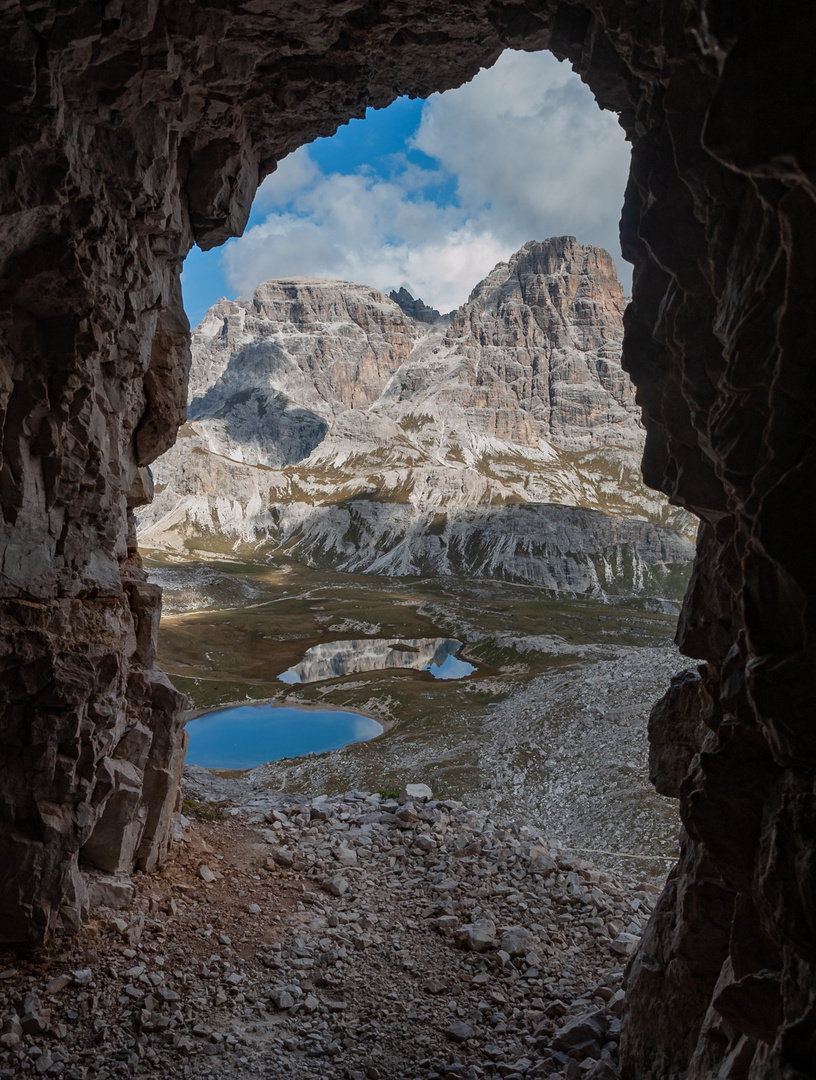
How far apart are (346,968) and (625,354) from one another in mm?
13512

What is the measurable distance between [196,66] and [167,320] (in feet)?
20.5

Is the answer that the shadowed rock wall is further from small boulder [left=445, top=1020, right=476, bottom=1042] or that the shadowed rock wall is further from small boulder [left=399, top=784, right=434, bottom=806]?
small boulder [left=399, top=784, right=434, bottom=806]

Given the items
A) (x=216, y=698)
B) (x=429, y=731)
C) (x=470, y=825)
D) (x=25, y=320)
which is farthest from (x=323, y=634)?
(x=25, y=320)

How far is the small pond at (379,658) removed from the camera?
90.4 m

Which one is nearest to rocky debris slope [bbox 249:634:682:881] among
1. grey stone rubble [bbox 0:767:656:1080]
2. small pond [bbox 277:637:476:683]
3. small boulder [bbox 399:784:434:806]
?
small boulder [bbox 399:784:434:806]

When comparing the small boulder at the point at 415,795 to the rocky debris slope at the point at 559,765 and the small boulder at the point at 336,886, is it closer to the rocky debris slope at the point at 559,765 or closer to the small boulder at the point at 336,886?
the small boulder at the point at 336,886

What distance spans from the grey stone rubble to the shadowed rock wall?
1.53 m

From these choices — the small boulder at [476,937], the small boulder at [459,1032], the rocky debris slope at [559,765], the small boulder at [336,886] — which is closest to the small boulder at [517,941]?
the small boulder at [476,937]

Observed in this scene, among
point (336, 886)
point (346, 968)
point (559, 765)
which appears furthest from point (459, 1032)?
point (559, 765)

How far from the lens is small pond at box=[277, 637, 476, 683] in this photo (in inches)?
3558

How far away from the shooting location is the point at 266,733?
6297 cm

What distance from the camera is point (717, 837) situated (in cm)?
754

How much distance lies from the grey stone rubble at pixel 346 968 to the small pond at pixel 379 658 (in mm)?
68831

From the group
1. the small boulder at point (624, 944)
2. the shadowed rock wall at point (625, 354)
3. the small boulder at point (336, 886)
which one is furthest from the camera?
the small boulder at point (336, 886)
